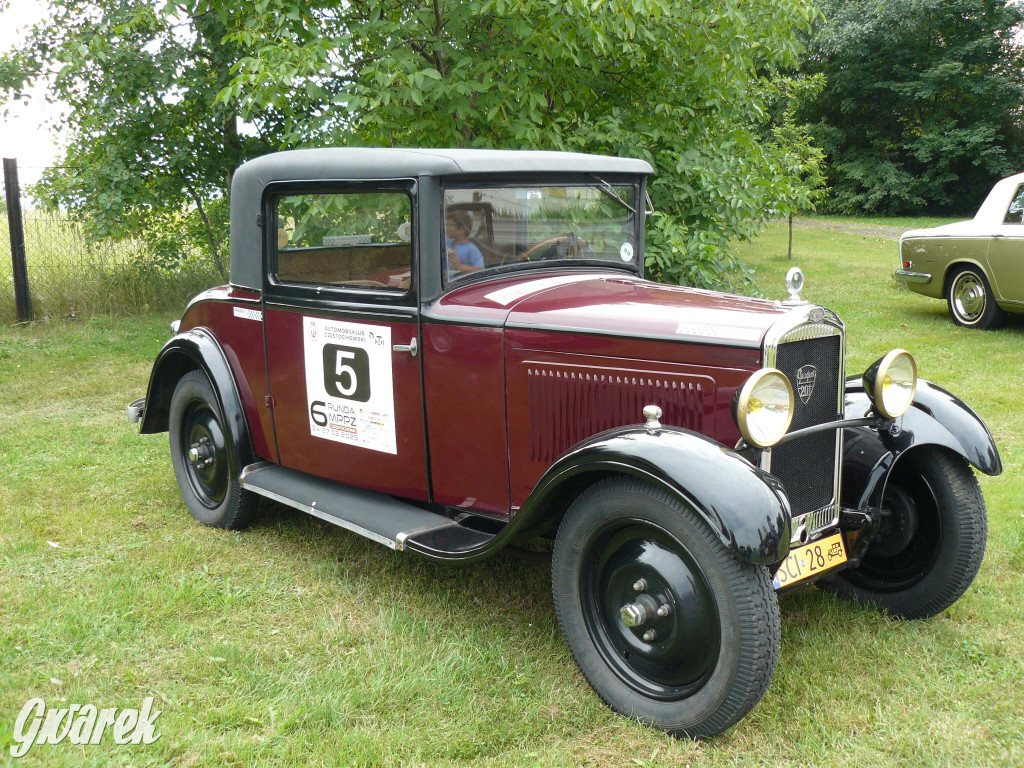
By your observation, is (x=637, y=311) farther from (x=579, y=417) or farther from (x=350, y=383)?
(x=350, y=383)

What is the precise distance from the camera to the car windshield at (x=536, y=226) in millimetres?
3490

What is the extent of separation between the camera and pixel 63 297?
9.71m

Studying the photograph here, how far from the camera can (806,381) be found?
3055 mm

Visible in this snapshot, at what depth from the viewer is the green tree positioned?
24156 mm

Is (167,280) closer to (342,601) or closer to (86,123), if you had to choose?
(86,123)

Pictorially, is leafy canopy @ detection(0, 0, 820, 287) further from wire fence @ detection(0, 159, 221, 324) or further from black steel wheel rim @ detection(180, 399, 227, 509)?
wire fence @ detection(0, 159, 221, 324)

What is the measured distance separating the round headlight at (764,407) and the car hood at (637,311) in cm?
16

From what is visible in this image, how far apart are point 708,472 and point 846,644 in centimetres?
112

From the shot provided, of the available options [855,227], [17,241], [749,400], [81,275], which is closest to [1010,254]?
[749,400]

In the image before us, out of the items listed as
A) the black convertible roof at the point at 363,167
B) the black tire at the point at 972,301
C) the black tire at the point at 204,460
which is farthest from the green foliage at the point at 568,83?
the black tire at the point at 972,301

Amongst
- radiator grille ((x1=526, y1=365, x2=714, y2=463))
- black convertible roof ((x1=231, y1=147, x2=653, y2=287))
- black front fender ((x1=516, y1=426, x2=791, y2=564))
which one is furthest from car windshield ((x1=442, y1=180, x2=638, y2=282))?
black front fender ((x1=516, y1=426, x2=791, y2=564))

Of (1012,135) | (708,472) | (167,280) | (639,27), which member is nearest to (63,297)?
(167,280)

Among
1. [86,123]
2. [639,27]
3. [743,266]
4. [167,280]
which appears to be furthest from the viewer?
[167,280]

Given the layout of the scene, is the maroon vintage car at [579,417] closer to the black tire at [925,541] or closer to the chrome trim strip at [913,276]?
the black tire at [925,541]
